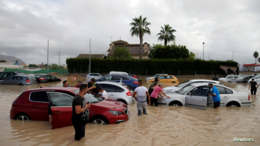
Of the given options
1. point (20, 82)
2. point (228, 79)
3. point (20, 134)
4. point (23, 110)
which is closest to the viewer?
point (20, 134)

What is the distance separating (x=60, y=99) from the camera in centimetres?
648

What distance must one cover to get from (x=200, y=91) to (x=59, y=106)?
22.8ft

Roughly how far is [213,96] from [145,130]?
480 cm

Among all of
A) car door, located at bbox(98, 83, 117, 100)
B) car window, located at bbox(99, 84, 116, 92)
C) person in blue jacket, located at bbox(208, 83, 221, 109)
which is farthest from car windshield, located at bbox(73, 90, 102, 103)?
person in blue jacket, located at bbox(208, 83, 221, 109)

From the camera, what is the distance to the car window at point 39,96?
22.2 feet

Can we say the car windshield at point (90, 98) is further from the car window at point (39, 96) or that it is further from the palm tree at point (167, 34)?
the palm tree at point (167, 34)

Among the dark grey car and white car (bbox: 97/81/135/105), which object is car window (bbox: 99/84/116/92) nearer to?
white car (bbox: 97/81/135/105)

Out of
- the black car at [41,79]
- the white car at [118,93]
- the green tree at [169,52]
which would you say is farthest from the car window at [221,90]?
the green tree at [169,52]

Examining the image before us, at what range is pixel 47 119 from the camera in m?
6.85

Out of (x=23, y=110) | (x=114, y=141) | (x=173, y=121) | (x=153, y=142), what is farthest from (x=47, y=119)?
(x=173, y=121)

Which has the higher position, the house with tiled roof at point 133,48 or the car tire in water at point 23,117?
the house with tiled roof at point 133,48

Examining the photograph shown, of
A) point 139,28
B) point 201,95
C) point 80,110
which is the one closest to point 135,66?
point 139,28

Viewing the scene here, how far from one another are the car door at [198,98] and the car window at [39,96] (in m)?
6.80

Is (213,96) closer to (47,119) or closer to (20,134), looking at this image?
(47,119)
